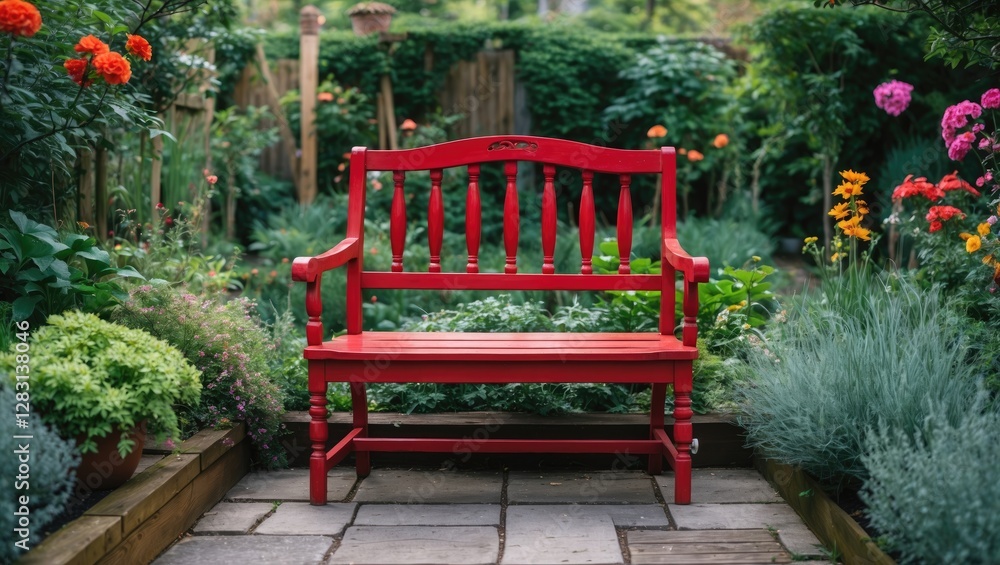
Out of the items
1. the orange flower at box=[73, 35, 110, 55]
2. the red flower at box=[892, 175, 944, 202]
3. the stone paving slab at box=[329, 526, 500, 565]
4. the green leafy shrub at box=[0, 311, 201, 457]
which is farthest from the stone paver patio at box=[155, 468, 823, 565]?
the orange flower at box=[73, 35, 110, 55]

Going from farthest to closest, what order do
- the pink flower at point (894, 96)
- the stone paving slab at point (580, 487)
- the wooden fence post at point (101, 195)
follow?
the pink flower at point (894, 96) → the wooden fence post at point (101, 195) → the stone paving slab at point (580, 487)

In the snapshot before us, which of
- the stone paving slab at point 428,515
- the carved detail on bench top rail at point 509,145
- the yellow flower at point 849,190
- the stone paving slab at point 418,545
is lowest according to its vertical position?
the stone paving slab at point 418,545

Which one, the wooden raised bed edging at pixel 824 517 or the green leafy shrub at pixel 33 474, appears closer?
the green leafy shrub at pixel 33 474

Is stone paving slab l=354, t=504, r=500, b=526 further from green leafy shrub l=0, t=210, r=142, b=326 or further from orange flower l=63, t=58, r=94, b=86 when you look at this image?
orange flower l=63, t=58, r=94, b=86

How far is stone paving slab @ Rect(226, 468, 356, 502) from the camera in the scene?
3.06 m

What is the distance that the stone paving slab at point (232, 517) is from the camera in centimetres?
274

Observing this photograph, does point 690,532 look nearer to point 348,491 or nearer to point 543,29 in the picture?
point 348,491

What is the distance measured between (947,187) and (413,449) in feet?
8.20

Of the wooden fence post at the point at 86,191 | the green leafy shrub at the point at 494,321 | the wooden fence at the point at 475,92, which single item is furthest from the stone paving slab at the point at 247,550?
the wooden fence at the point at 475,92

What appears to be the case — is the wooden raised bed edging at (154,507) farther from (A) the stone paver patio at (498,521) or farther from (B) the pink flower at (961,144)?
(B) the pink flower at (961,144)

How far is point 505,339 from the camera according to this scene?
3.20 meters

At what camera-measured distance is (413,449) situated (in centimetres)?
320

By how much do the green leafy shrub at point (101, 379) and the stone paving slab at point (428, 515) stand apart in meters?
0.68

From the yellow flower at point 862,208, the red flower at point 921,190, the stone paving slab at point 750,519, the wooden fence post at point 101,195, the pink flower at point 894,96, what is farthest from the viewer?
the pink flower at point 894,96
